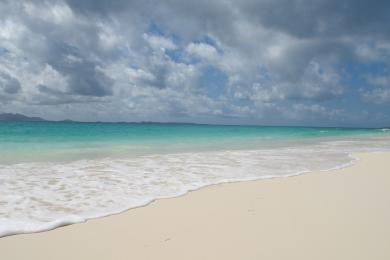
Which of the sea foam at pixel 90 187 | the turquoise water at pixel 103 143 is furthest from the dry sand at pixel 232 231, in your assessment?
the turquoise water at pixel 103 143

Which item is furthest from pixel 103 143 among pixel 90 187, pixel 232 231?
pixel 232 231

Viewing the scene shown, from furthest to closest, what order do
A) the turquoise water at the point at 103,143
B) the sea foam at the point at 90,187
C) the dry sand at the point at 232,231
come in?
the turquoise water at the point at 103,143 < the sea foam at the point at 90,187 < the dry sand at the point at 232,231

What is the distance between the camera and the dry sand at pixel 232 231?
273cm

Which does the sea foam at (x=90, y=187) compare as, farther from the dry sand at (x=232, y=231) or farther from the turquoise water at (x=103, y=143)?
the turquoise water at (x=103, y=143)

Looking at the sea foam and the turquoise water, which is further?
the turquoise water

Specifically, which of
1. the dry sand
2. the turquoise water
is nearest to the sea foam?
the dry sand

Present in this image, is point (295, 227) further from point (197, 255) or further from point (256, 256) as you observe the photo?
point (197, 255)

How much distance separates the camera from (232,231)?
10.5 ft

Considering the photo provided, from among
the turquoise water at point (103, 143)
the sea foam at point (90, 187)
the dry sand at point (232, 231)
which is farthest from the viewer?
the turquoise water at point (103, 143)

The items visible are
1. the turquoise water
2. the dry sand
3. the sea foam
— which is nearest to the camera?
the dry sand

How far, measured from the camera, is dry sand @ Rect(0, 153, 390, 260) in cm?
273

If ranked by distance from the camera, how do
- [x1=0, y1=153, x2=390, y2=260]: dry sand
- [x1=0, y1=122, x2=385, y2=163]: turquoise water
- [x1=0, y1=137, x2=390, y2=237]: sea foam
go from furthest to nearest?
[x1=0, y1=122, x2=385, y2=163]: turquoise water
[x1=0, y1=137, x2=390, y2=237]: sea foam
[x1=0, y1=153, x2=390, y2=260]: dry sand

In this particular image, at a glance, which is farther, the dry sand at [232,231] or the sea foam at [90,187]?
the sea foam at [90,187]

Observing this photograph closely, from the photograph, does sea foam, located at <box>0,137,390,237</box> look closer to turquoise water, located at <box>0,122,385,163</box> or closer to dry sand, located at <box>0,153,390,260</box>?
dry sand, located at <box>0,153,390,260</box>
